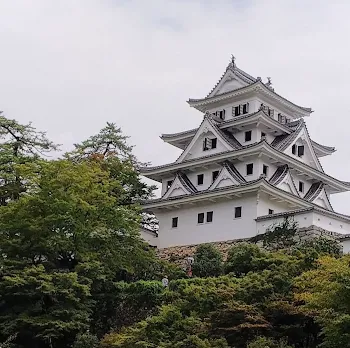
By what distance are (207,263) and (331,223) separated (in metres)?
6.29

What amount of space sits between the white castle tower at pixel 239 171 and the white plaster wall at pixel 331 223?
47 mm

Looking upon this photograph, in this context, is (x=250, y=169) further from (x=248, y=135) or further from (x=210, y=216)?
(x=210, y=216)

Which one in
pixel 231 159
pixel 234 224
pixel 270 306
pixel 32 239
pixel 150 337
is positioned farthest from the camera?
pixel 231 159

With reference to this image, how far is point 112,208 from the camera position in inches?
993

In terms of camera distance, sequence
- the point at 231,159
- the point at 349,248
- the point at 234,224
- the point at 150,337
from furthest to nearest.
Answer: the point at 231,159 < the point at 234,224 < the point at 349,248 < the point at 150,337

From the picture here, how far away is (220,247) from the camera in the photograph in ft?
98.8

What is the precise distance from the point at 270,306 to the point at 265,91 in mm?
18559

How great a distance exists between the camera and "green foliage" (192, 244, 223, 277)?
25656 mm

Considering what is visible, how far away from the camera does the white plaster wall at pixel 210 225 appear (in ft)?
99.9

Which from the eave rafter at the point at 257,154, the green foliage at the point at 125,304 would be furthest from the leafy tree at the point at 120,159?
the green foliage at the point at 125,304

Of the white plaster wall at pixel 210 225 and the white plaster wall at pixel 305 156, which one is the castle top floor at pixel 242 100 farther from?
the white plaster wall at pixel 210 225

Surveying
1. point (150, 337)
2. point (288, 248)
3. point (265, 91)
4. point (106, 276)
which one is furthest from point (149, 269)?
point (265, 91)

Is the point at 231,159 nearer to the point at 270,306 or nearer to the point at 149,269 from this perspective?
the point at 149,269

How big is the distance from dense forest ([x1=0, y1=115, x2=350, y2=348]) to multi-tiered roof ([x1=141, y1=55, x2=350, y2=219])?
187 inches
